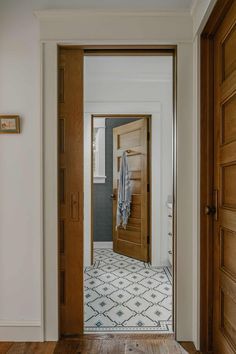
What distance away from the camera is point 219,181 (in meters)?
1.74

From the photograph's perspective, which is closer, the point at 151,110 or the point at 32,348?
the point at 32,348

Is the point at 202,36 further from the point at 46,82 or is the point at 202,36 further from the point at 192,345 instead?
the point at 192,345

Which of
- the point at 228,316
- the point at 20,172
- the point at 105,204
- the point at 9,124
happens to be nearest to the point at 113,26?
the point at 9,124

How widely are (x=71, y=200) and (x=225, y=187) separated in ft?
3.53

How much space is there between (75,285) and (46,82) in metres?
1.51

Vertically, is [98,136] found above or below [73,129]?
above

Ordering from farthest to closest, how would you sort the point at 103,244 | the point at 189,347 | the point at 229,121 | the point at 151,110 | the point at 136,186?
1. the point at 103,244
2. the point at 136,186
3. the point at 151,110
4. the point at 189,347
5. the point at 229,121

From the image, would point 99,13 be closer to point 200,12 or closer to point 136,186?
point 200,12

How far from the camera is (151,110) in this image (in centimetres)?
369

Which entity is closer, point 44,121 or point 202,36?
point 202,36

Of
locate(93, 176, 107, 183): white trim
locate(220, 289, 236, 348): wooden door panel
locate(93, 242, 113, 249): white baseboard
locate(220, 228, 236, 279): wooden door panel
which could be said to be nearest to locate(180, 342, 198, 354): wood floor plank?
locate(220, 289, 236, 348): wooden door panel

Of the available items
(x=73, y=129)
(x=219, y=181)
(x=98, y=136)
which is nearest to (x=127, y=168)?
(x=98, y=136)

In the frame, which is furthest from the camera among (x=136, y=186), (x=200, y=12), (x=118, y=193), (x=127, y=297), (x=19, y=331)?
(x=118, y=193)

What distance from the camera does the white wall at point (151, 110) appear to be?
142 inches
